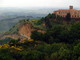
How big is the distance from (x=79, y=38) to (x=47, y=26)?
12414 millimetres

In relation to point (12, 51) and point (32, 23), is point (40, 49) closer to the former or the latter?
point (12, 51)

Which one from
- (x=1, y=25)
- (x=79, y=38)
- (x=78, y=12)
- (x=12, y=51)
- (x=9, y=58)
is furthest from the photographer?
(x=1, y=25)

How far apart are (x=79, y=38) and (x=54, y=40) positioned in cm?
252

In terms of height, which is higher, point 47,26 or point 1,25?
point 47,26

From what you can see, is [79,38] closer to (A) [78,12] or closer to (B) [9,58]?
(B) [9,58]

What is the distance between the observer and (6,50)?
19578 millimetres

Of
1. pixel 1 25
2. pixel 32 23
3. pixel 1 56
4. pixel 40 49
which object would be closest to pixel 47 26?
pixel 32 23

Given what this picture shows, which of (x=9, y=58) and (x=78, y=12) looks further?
(x=78, y=12)

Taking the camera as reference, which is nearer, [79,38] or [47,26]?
[79,38]

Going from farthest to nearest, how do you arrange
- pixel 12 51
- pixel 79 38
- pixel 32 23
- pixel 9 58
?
pixel 32 23 → pixel 79 38 → pixel 12 51 → pixel 9 58

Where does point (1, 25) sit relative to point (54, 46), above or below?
below

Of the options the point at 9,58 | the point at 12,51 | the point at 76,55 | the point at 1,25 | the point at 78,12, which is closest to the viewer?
the point at 76,55

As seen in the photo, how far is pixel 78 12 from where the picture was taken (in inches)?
1321

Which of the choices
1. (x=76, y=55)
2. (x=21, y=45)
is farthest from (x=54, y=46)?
(x=21, y=45)
